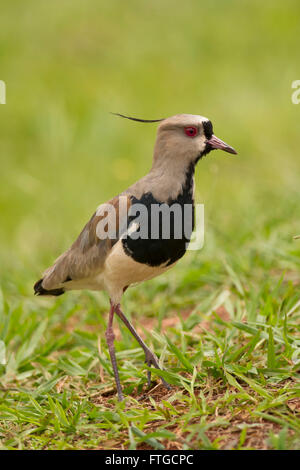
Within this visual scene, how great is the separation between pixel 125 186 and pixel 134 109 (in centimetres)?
158

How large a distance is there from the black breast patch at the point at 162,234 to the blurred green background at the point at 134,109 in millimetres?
1482

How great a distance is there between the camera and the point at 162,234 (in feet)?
11.1

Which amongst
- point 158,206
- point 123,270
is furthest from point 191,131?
point 123,270

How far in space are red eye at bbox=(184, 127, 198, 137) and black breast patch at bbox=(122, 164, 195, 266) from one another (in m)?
0.16

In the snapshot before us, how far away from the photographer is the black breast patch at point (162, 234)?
3.38 metres

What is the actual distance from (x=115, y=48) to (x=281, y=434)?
9.53 metres

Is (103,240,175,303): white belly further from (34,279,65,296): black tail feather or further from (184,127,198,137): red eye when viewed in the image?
(184,127,198,137): red eye

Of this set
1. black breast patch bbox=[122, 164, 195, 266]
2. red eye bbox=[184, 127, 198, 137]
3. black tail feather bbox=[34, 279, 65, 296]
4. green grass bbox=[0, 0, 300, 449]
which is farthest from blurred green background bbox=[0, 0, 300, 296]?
red eye bbox=[184, 127, 198, 137]

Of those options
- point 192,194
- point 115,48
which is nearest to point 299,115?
point 115,48

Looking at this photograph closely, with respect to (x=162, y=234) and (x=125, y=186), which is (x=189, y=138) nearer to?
(x=162, y=234)

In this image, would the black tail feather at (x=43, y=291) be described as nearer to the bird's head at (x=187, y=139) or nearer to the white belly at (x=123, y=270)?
the white belly at (x=123, y=270)

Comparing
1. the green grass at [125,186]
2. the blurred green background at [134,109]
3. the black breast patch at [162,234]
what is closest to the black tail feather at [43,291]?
the green grass at [125,186]
